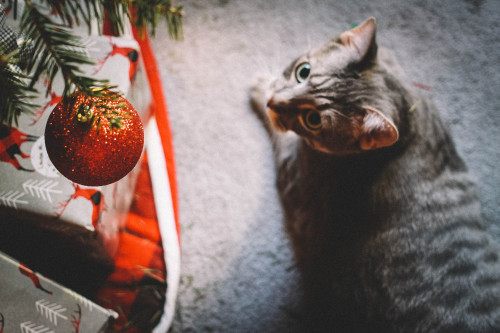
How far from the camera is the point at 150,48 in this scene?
1.19 meters

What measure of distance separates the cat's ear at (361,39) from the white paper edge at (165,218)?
64cm

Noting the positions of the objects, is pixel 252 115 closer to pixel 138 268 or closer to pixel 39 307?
pixel 138 268

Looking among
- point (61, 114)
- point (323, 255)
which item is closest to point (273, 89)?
point (323, 255)

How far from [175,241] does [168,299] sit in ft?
0.56

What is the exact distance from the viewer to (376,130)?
0.69m

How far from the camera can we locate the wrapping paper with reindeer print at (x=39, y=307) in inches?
27.5

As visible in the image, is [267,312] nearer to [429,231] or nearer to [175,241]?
[175,241]

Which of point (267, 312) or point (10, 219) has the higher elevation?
point (10, 219)

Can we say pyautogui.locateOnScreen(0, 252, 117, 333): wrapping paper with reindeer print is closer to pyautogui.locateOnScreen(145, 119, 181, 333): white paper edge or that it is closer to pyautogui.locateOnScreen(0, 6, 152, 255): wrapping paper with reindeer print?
pyautogui.locateOnScreen(0, 6, 152, 255): wrapping paper with reindeer print

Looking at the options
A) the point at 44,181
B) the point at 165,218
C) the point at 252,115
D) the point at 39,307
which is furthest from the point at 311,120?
the point at 39,307

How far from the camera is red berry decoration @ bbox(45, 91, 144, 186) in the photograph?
38 cm

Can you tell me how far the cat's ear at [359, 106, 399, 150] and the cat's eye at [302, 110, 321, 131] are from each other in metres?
0.12

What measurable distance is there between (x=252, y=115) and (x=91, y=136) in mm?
878

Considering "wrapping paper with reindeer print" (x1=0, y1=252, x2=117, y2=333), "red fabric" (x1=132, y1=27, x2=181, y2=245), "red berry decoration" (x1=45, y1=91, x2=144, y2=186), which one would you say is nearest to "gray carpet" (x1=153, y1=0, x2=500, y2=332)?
"red fabric" (x1=132, y1=27, x2=181, y2=245)
